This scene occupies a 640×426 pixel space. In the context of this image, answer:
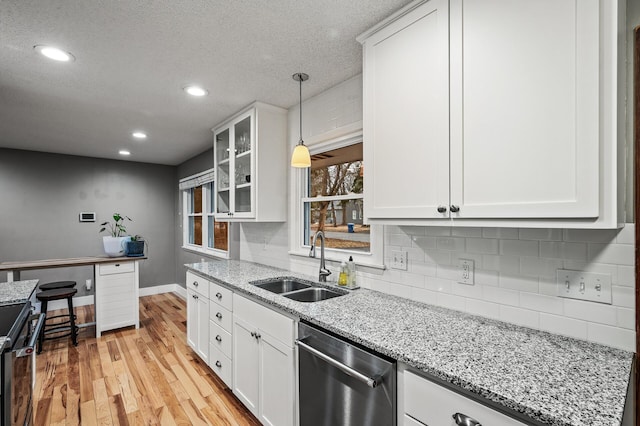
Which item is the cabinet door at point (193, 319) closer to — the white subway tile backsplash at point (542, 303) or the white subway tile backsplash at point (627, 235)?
the white subway tile backsplash at point (542, 303)

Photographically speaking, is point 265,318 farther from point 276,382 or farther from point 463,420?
point 463,420

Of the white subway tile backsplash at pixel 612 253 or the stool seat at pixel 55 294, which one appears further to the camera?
the stool seat at pixel 55 294

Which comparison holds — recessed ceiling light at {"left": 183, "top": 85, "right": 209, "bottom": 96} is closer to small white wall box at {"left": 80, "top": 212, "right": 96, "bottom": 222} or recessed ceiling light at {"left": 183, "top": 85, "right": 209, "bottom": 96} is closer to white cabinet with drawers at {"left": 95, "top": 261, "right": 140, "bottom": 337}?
white cabinet with drawers at {"left": 95, "top": 261, "right": 140, "bottom": 337}

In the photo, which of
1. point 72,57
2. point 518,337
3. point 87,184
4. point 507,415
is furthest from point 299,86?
point 87,184

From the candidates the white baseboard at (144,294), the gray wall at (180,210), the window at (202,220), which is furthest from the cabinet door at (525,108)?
the white baseboard at (144,294)

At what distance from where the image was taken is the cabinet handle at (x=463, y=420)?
3.18 feet

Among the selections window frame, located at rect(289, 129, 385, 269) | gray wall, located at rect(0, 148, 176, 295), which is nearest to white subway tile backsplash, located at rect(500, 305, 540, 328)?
window frame, located at rect(289, 129, 385, 269)

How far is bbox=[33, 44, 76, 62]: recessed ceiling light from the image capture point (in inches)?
73.7

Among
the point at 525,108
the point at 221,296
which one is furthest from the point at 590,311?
the point at 221,296

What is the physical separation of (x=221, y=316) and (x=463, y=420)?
199 centimetres

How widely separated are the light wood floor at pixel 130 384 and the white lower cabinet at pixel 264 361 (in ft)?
0.93

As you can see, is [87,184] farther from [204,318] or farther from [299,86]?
[299,86]

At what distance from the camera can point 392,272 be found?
79.0 inches

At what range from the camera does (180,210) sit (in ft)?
18.6
